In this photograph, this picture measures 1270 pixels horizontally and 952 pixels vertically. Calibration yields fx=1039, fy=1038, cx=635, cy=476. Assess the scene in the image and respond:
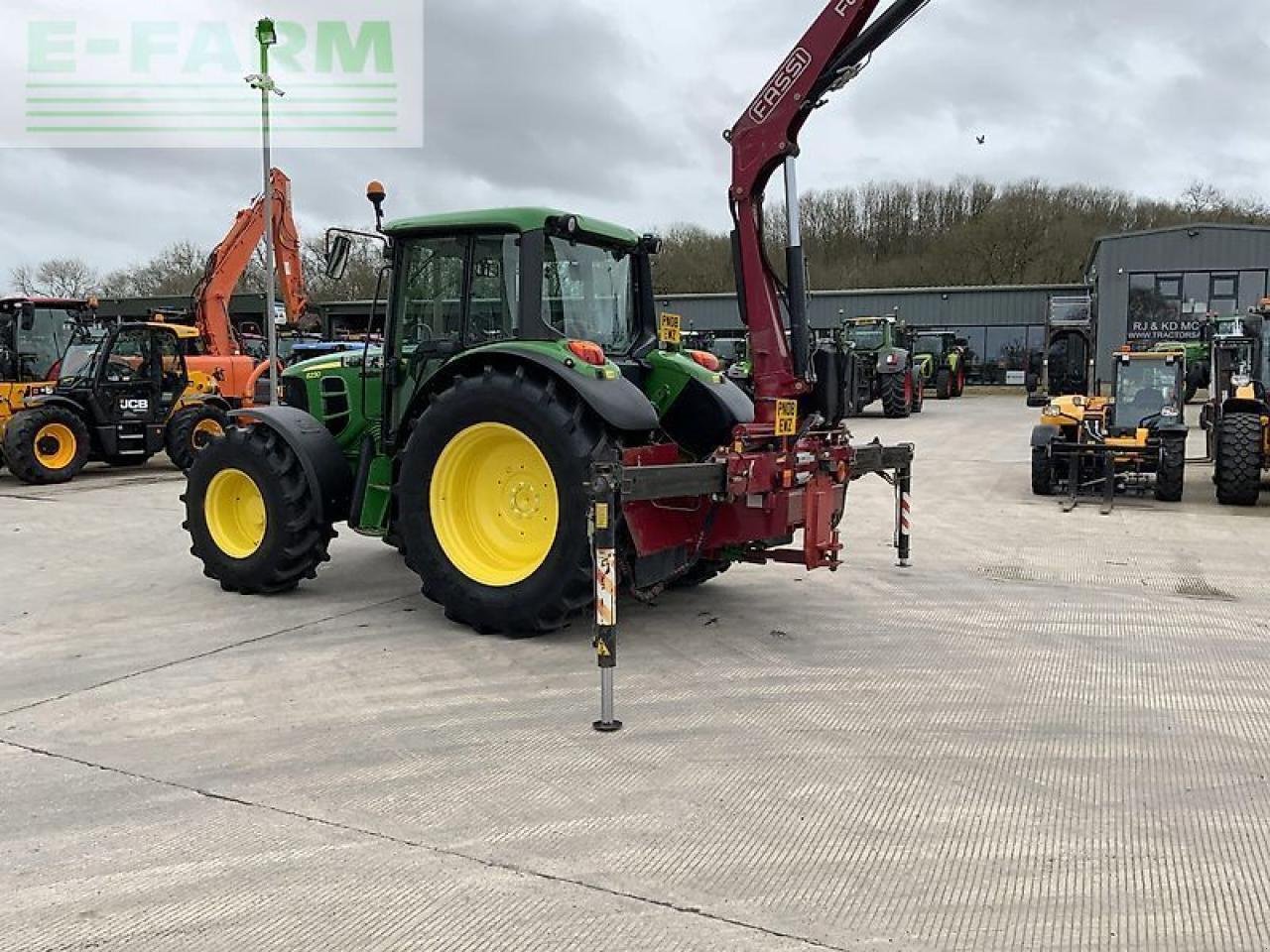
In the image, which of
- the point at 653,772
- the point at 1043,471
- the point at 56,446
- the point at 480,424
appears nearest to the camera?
the point at 653,772

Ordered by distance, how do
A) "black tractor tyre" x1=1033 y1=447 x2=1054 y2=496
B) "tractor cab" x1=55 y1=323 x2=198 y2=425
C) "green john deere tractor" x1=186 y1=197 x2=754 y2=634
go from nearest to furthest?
"green john deere tractor" x1=186 y1=197 x2=754 y2=634
"black tractor tyre" x1=1033 y1=447 x2=1054 y2=496
"tractor cab" x1=55 y1=323 x2=198 y2=425

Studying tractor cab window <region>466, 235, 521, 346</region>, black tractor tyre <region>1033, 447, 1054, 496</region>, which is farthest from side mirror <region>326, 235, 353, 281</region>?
black tractor tyre <region>1033, 447, 1054, 496</region>

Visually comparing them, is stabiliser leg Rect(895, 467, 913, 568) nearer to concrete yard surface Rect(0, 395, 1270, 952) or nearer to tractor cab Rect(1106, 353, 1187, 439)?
concrete yard surface Rect(0, 395, 1270, 952)

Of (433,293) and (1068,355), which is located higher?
(1068,355)

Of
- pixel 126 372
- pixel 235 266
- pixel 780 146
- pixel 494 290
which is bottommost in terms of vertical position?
pixel 126 372

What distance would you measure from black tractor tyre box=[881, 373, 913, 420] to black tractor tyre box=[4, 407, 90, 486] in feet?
54.8

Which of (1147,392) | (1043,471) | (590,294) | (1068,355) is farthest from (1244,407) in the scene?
(1068,355)

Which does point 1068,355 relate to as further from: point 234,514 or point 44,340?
point 234,514

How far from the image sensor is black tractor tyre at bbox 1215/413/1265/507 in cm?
1079

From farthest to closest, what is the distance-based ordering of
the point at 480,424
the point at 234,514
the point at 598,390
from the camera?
the point at 234,514 < the point at 480,424 < the point at 598,390

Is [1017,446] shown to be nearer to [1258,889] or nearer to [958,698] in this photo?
[958,698]

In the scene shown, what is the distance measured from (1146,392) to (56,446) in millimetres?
13596

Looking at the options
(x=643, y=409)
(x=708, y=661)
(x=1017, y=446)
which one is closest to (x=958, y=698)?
(x=708, y=661)

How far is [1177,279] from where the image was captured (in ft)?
103
